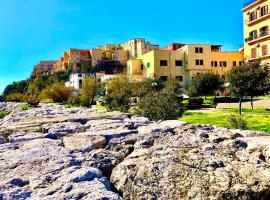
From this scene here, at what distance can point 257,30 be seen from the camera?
47344 mm

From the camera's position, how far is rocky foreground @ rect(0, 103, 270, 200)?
2.22 metres

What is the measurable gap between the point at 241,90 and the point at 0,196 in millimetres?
25085

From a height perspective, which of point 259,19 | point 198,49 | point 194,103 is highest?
point 259,19

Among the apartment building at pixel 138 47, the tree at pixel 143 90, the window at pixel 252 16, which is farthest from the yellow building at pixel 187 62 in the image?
the apartment building at pixel 138 47

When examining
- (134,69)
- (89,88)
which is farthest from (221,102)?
(134,69)

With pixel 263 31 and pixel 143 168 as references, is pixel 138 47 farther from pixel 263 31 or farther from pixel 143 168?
pixel 143 168

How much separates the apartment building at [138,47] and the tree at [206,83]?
55.0 metres

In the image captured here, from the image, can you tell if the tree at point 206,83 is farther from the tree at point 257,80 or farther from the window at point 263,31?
the window at point 263,31

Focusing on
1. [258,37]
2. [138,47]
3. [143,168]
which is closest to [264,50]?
[258,37]

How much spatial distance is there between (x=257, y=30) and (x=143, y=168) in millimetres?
49003

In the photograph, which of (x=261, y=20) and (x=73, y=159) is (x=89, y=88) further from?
(x=73, y=159)

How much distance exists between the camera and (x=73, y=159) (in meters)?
2.89

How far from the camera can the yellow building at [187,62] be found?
185 feet

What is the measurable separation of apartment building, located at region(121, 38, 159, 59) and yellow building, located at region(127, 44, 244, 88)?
3384 cm
